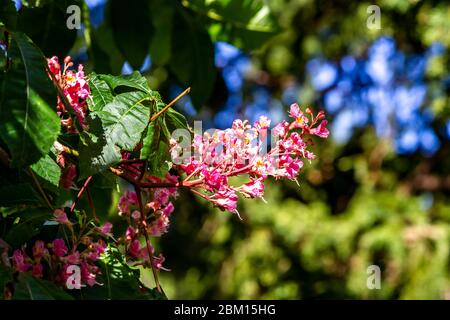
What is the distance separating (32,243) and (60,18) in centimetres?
67

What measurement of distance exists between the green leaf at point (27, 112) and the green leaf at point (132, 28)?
0.82 meters

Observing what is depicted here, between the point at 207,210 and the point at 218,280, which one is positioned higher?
the point at 207,210

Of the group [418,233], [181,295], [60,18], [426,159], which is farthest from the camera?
[181,295]

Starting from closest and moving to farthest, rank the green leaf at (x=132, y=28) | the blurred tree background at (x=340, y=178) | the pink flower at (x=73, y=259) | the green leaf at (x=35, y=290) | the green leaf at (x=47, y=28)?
the green leaf at (x=35, y=290) < the pink flower at (x=73, y=259) < the green leaf at (x=47, y=28) < the green leaf at (x=132, y=28) < the blurred tree background at (x=340, y=178)

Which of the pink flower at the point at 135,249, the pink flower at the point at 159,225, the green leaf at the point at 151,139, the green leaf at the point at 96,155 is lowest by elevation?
the pink flower at the point at 135,249

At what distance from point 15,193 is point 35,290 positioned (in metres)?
0.18

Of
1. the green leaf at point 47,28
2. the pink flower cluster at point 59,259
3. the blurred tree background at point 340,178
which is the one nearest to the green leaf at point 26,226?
the pink flower cluster at point 59,259

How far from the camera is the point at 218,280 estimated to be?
3371mm

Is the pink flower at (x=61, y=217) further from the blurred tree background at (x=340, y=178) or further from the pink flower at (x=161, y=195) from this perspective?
the blurred tree background at (x=340, y=178)

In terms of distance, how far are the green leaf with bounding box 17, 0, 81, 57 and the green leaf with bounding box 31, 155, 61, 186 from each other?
602mm

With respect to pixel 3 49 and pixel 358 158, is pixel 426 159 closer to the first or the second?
pixel 358 158

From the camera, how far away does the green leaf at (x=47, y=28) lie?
135 centimetres
